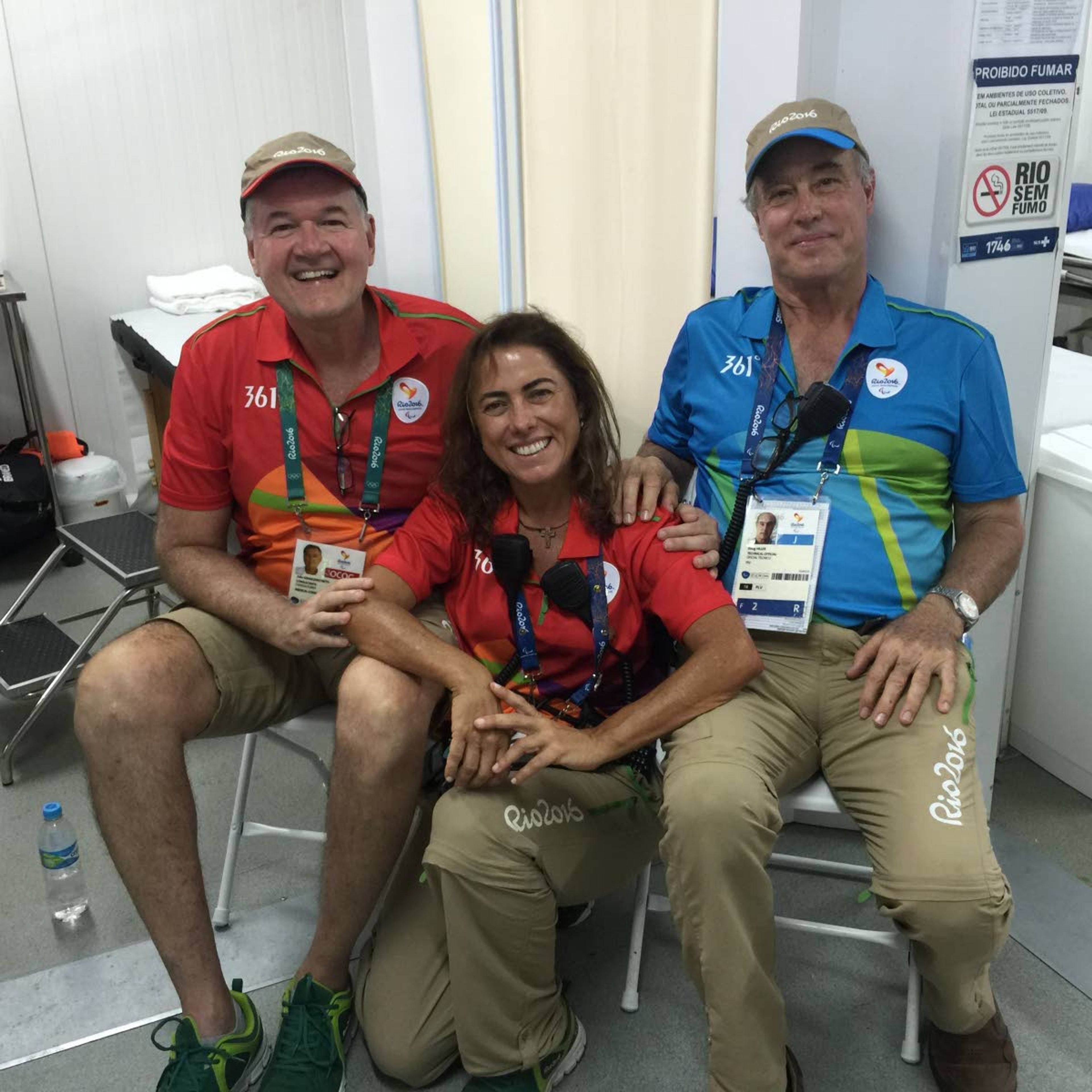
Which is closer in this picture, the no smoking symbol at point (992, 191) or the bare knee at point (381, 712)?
the bare knee at point (381, 712)

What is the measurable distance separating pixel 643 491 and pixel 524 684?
391mm

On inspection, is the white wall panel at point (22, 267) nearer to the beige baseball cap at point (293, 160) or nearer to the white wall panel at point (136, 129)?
the white wall panel at point (136, 129)

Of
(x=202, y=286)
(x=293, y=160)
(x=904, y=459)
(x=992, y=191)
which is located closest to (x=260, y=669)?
(x=293, y=160)

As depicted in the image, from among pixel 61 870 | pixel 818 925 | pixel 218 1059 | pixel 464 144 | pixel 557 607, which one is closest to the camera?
pixel 218 1059

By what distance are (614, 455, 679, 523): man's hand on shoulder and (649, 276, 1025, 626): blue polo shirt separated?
0.16 metres

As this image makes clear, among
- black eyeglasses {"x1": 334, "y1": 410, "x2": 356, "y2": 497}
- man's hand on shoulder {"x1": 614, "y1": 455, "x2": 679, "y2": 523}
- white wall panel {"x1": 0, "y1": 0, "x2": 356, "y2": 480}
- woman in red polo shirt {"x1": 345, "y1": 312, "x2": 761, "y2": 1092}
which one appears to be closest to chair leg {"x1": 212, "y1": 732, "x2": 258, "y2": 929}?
woman in red polo shirt {"x1": 345, "y1": 312, "x2": 761, "y2": 1092}

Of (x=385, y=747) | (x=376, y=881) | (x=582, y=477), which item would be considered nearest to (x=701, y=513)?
(x=582, y=477)

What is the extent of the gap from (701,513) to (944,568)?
1.42 ft

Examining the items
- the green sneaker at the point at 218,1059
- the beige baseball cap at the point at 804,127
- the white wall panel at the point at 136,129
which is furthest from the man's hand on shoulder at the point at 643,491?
the white wall panel at the point at 136,129

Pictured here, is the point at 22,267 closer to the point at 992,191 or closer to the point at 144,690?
the point at 144,690

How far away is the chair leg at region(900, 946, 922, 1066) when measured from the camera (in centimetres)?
191

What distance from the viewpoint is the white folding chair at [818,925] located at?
6.09 ft

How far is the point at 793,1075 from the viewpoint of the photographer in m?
1.80

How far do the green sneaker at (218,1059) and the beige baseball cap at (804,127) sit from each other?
A: 66.6 inches
